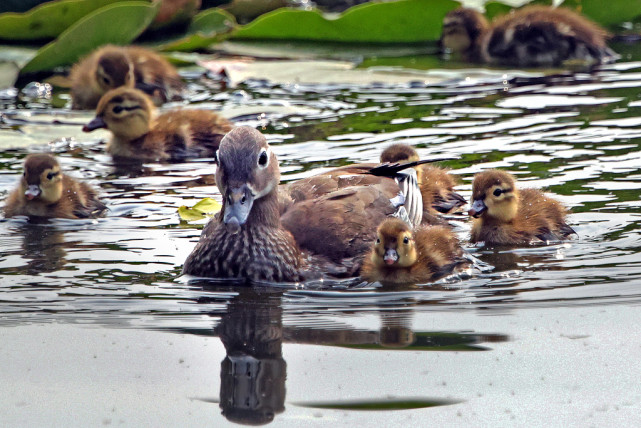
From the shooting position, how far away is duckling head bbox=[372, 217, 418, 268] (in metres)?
4.29

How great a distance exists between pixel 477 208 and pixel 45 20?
5.58 metres

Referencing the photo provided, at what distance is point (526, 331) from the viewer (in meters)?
3.48

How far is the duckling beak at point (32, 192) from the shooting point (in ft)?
17.9

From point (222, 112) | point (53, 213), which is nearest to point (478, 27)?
point (222, 112)

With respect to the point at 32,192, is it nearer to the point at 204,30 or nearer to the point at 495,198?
the point at 495,198

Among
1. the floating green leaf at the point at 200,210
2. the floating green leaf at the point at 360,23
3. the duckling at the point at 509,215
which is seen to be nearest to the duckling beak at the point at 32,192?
the floating green leaf at the point at 200,210

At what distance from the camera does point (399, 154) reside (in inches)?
222

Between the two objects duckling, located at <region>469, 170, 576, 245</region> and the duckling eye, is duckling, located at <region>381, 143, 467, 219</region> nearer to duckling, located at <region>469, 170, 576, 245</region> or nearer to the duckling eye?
duckling, located at <region>469, 170, 576, 245</region>

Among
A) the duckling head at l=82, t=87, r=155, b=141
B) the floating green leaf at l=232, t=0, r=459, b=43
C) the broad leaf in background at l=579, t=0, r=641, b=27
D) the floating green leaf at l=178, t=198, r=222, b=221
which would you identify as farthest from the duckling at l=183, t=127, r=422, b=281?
the broad leaf in background at l=579, t=0, r=641, b=27

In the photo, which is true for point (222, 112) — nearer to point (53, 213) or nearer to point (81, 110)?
point (81, 110)

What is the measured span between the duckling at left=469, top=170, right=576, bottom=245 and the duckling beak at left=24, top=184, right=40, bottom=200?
2.21m

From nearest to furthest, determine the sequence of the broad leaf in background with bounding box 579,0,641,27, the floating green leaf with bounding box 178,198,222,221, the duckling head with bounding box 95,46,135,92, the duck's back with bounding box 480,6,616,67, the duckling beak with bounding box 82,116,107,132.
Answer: the floating green leaf with bounding box 178,198,222,221 < the duckling beak with bounding box 82,116,107,132 < the duckling head with bounding box 95,46,135,92 < the duck's back with bounding box 480,6,616,67 < the broad leaf in background with bounding box 579,0,641,27

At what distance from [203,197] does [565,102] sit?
9.79 ft

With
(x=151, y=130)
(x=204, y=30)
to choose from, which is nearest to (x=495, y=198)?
(x=151, y=130)
